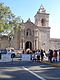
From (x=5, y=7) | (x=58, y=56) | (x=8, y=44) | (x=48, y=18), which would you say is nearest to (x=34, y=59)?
(x=58, y=56)

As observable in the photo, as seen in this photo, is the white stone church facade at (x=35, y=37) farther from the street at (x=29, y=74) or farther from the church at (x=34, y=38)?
the street at (x=29, y=74)

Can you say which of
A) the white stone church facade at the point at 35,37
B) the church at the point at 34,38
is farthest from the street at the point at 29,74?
the white stone church facade at the point at 35,37

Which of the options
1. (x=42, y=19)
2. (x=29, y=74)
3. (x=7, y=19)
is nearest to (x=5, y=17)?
(x=7, y=19)

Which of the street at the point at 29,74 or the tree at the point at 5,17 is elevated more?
the tree at the point at 5,17

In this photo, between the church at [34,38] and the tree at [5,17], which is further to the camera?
the church at [34,38]

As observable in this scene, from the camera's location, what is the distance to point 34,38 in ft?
301

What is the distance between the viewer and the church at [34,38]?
90.6 meters

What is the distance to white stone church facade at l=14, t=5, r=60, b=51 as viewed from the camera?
9075 centimetres

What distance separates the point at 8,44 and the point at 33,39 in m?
7.80

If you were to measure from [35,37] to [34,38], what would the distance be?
43 cm

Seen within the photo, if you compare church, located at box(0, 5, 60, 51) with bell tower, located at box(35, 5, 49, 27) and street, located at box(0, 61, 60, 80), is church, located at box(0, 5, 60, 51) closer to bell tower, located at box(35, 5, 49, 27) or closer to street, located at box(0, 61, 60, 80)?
bell tower, located at box(35, 5, 49, 27)

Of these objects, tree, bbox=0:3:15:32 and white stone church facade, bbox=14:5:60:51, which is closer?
tree, bbox=0:3:15:32

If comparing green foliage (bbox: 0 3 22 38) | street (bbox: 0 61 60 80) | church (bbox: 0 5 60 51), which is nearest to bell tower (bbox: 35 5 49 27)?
church (bbox: 0 5 60 51)

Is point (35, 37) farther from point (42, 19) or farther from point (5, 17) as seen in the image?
point (5, 17)
